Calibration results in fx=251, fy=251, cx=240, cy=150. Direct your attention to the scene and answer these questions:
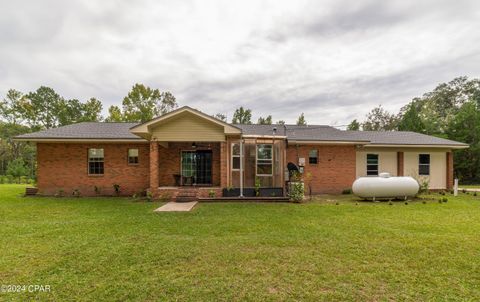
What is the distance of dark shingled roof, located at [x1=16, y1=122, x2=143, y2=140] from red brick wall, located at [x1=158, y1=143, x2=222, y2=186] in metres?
1.74

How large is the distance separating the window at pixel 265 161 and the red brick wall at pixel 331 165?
77.2 inches

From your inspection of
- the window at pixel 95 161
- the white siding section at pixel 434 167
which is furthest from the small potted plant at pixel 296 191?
the window at pixel 95 161

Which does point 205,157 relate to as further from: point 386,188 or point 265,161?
point 386,188

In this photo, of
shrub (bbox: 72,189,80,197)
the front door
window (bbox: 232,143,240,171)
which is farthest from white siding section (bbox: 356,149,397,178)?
shrub (bbox: 72,189,80,197)

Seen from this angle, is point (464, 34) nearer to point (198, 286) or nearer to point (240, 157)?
point (240, 157)

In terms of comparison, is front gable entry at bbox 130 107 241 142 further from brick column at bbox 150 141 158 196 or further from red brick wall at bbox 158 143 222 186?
red brick wall at bbox 158 143 222 186

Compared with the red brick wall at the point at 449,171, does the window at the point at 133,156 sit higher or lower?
higher

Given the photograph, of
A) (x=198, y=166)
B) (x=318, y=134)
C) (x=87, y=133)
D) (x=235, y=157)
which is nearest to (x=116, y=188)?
(x=87, y=133)

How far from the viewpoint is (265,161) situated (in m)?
13.5

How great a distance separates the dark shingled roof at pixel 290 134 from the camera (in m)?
13.8

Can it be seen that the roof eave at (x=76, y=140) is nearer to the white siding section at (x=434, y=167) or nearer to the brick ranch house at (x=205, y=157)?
the brick ranch house at (x=205, y=157)

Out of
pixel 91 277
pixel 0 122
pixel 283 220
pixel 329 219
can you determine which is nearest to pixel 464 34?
pixel 329 219

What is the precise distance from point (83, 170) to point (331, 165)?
46.8ft

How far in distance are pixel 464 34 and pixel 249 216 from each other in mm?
15976
